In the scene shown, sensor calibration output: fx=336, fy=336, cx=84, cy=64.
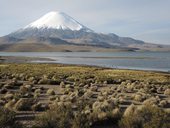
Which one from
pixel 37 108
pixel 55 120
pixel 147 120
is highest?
pixel 147 120

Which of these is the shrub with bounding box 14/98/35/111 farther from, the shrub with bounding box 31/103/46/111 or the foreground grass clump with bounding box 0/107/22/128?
the foreground grass clump with bounding box 0/107/22/128

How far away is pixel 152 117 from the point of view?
37.5 feet

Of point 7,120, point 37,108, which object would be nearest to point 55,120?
point 7,120

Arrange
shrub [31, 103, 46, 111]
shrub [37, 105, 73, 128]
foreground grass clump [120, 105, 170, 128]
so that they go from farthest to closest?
shrub [31, 103, 46, 111], shrub [37, 105, 73, 128], foreground grass clump [120, 105, 170, 128]

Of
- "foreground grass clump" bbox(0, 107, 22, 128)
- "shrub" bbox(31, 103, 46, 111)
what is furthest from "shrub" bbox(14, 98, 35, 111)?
"foreground grass clump" bbox(0, 107, 22, 128)

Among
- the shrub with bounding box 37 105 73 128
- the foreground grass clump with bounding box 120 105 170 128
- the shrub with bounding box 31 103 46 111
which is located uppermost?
the foreground grass clump with bounding box 120 105 170 128

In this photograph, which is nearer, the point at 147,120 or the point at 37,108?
the point at 147,120

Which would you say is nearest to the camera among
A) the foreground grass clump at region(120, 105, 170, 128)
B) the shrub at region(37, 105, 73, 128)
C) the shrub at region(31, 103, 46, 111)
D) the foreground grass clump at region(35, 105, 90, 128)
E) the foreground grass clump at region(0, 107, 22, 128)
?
the foreground grass clump at region(120, 105, 170, 128)

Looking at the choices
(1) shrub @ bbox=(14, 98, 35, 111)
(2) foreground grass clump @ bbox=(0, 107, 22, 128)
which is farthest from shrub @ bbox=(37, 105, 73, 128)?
(1) shrub @ bbox=(14, 98, 35, 111)

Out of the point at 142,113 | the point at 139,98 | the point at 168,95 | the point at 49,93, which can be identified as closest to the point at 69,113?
the point at 142,113

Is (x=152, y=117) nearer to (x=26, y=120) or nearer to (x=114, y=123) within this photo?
(x=114, y=123)

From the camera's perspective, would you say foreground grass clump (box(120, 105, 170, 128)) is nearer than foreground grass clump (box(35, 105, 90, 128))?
Yes

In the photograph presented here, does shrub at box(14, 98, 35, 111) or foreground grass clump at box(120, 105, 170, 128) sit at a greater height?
foreground grass clump at box(120, 105, 170, 128)

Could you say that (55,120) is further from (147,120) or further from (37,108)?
(37,108)
